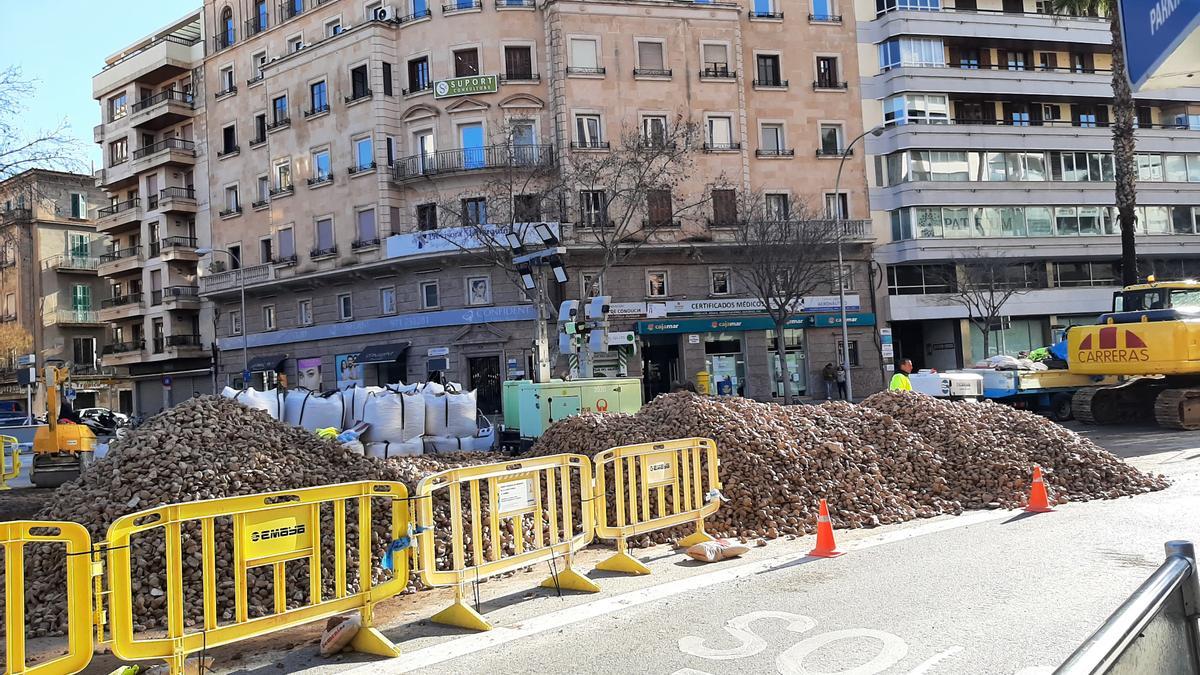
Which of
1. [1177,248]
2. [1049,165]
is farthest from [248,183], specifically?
[1177,248]

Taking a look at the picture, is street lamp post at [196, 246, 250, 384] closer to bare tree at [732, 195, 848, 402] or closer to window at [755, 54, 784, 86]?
bare tree at [732, 195, 848, 402]

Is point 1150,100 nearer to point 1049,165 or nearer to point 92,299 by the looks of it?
point 1049,165

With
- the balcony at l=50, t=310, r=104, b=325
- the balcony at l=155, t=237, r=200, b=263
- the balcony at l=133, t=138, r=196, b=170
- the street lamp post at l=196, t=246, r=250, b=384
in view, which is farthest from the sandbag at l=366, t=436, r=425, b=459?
the balcony at l=50, t=310, r=104, b=325

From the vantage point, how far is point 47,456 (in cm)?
1912

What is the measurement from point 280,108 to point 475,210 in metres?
13.6

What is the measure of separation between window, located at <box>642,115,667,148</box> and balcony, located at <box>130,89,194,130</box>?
26.4m

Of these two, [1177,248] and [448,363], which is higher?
[1177,248]

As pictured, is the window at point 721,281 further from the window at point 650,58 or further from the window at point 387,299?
the window at point 387,299

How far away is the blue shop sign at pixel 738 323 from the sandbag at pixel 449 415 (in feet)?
67.1

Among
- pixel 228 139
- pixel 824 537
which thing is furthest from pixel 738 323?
pixel 824 537

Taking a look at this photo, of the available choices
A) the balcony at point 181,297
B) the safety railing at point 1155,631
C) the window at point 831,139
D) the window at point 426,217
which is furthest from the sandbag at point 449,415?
the balcony at point 181,297

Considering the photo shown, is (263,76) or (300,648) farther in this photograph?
(263,76)

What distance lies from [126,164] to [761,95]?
120 ft

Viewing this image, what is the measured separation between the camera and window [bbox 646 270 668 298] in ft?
119
